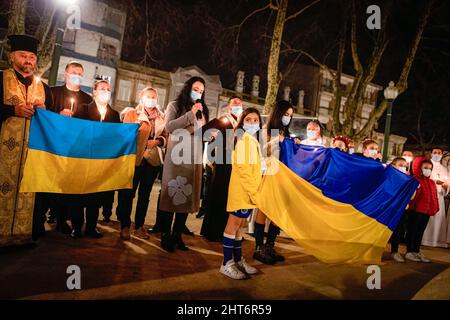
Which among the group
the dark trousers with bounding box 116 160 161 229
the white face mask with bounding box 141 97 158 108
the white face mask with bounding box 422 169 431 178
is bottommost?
the dark trousers with bounding box 116 160 161 229

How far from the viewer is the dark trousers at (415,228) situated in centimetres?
575

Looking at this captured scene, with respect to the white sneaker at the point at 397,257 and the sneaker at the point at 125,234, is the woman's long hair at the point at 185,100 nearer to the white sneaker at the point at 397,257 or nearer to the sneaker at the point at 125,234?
the sneaker at the point at 125,234

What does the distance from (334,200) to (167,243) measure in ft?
8.46

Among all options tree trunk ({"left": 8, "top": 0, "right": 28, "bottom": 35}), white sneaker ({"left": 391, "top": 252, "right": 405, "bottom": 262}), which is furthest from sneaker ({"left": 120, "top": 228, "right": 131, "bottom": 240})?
tree trunk ({"left": 8, "top": 0, "right": 28, "bottom": 35})

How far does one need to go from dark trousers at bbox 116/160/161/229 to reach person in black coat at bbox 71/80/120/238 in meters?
0.38

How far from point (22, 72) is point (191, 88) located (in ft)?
7.36

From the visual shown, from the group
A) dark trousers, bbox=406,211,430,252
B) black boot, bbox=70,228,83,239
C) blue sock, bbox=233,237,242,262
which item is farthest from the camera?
dark trousers, bbox=406,211,430,252

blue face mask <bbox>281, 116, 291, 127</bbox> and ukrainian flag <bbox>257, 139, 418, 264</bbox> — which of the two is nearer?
ukrainian flag <bbox>257, 139, 418, 264</bbox>

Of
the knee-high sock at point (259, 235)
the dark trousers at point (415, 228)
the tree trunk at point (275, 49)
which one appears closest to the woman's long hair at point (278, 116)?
the knee-high sock at point (259, 235)

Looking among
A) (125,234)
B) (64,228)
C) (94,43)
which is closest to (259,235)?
(125,234)

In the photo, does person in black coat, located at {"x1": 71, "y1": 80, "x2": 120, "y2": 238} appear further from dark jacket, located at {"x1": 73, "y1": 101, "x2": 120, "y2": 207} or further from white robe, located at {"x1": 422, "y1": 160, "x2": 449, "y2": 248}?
white robe, located at {"x1": 422, "y1": 160, "x2": 449, "y2": 248}

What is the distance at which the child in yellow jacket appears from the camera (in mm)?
3783

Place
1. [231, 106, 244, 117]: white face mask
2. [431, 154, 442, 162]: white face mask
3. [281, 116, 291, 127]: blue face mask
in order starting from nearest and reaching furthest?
[281, 116, 291, 127]: blue face mask, [231, 106, 244, 117]: white face mask, [431, 154, 442, 162]: white face mask
